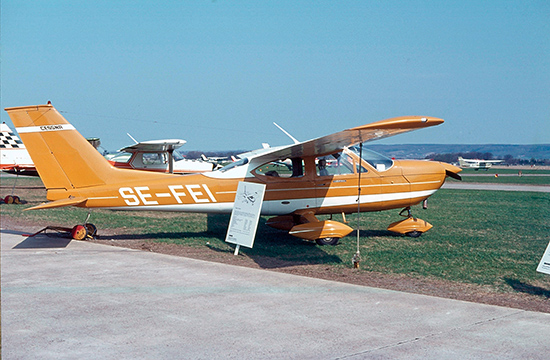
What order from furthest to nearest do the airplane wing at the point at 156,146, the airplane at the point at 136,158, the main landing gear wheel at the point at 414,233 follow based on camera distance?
the airplane at the point at 136,158
the airplane wing at the point at 156,146
the main landing gear wheel at the point at 414,233

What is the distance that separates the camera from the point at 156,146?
2134 centimetres

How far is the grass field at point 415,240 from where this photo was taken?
8.02 m

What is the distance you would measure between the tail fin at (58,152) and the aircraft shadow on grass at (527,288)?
715cm

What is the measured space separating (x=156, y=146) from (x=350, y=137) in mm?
14461

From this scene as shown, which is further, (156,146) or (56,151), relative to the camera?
(156,146)

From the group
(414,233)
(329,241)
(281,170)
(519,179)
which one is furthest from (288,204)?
(519,179)

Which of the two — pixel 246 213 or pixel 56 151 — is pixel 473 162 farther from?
pixel 56 151

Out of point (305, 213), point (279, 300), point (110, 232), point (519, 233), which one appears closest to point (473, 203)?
point (519, 233)

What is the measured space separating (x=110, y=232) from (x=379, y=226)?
22.4ft

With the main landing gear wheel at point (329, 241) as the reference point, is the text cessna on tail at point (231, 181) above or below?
above

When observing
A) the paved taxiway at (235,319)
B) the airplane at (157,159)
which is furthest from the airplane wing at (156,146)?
the paved taxiway at (235,319)

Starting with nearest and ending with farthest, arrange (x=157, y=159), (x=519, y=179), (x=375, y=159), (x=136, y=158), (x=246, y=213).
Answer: (x=246, y=213), (x=375, y=159), (x=136, y=158), (x=157, y=159), (x=519, y=179)

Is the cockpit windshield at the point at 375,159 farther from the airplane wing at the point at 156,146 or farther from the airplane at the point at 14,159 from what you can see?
the airplane at the point at 14,159

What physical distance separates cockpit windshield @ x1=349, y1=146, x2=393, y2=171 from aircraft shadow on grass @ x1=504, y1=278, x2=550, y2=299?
424 centimetres
